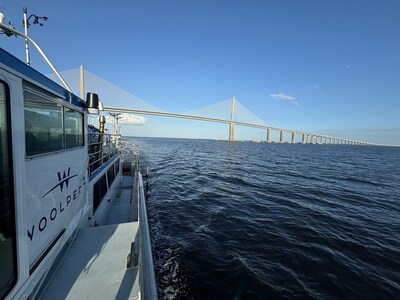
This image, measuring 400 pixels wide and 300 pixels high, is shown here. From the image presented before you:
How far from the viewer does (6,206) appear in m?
1.80

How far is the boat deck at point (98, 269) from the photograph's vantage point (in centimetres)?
264

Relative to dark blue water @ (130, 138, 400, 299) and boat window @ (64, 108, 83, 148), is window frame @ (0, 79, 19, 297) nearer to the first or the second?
boat window @ (64, 108, 83, 148)

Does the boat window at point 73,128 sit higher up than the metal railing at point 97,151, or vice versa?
the boat window at point 73,128

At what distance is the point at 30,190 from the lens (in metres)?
2.12

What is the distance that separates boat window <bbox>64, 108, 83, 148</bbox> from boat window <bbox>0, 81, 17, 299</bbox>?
4.78 feet

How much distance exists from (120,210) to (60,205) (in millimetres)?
4309

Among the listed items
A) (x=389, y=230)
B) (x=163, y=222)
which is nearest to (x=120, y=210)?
(x=163, y=222)

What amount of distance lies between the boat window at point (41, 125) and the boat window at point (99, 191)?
297 centimetres

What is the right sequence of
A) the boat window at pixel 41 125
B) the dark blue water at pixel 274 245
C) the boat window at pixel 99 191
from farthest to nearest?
1. the boat window at pixel 99 191
2. the dark blue water at pixel 274 245
3. the boat window at pixel 41 125

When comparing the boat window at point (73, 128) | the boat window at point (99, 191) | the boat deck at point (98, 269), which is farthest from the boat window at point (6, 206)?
the boat window at point (99, 191)

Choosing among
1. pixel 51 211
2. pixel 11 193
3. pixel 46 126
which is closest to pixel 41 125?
pixel 46 126

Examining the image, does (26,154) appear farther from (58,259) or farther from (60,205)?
(58,259)

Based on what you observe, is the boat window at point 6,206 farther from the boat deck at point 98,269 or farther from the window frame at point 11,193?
the boat deck at point 98,269

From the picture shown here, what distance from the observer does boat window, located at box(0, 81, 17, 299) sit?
5.70ft
